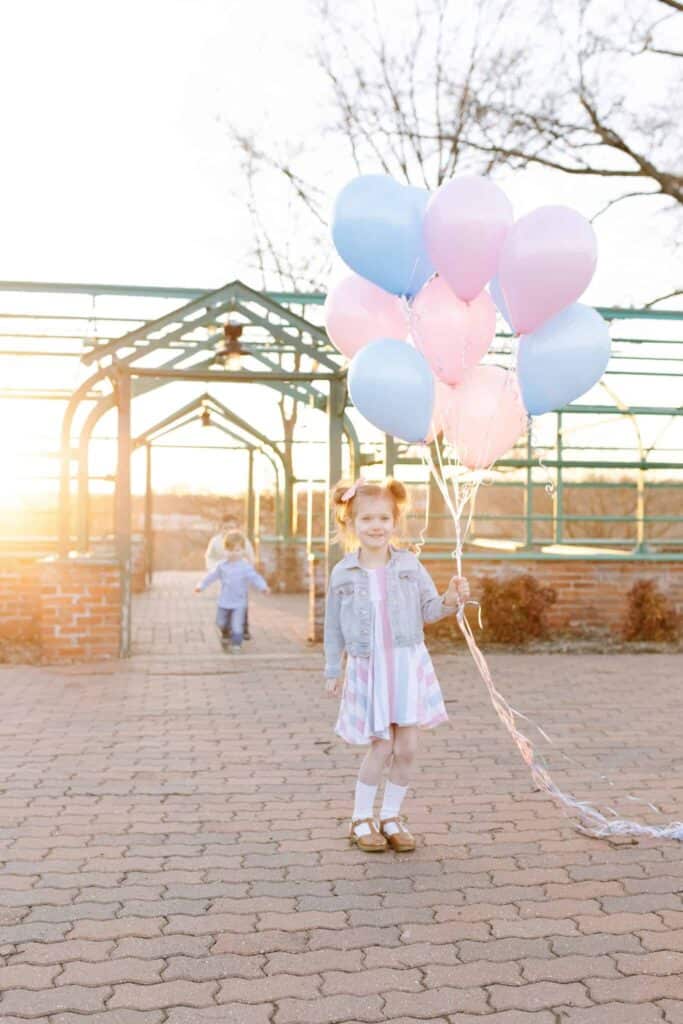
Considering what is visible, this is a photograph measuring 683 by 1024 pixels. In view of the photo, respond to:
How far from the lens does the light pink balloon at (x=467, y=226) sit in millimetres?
4320

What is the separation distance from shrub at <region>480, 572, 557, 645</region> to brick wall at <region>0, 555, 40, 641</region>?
4.31m

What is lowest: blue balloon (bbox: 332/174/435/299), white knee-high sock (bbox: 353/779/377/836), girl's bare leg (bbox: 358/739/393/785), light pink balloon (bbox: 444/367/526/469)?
white knee-high sock (bbox: 353/779/377/836)

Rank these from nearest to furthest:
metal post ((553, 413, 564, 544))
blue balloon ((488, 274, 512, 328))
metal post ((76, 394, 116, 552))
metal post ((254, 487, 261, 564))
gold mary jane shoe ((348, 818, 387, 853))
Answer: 1. gold mary jane shoe ((348, 818, 387, 853))
2. blue balloon ((488, 274, 512, 328))
3. metal post ((76, 394, 116, 552))
4. metal post ((553, 413, 564, 544))
5. metal post ((254, 487, 261, 564))

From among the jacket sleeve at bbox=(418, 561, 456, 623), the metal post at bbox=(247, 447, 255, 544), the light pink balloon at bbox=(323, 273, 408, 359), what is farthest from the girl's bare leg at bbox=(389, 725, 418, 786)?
the metal post at bbox=(247, 447, 255, 544)

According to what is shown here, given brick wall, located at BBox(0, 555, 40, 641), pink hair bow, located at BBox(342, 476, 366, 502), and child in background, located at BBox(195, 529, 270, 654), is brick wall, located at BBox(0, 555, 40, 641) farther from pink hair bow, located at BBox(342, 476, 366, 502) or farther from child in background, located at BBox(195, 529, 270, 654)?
pink hair bow, located at BBox(342, 476, 366, 502)

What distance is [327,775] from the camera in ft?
17.8

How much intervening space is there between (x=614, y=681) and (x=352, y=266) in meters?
4.99

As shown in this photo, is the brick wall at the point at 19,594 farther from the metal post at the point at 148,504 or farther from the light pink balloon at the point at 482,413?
the metal post at the point at 148,504

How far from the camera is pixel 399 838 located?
13.8 feet

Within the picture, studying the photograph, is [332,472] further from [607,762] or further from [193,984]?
[193,984]

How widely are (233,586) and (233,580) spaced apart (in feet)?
0.29

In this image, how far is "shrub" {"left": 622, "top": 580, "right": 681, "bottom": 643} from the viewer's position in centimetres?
1038

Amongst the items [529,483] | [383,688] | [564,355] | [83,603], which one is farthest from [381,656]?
[529,483]

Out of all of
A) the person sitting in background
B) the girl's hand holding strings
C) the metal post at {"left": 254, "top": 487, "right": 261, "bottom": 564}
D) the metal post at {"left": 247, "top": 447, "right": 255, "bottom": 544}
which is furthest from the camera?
the metal post at {"left": 247, "top": 447, "right": 255, "bottom": 544}
